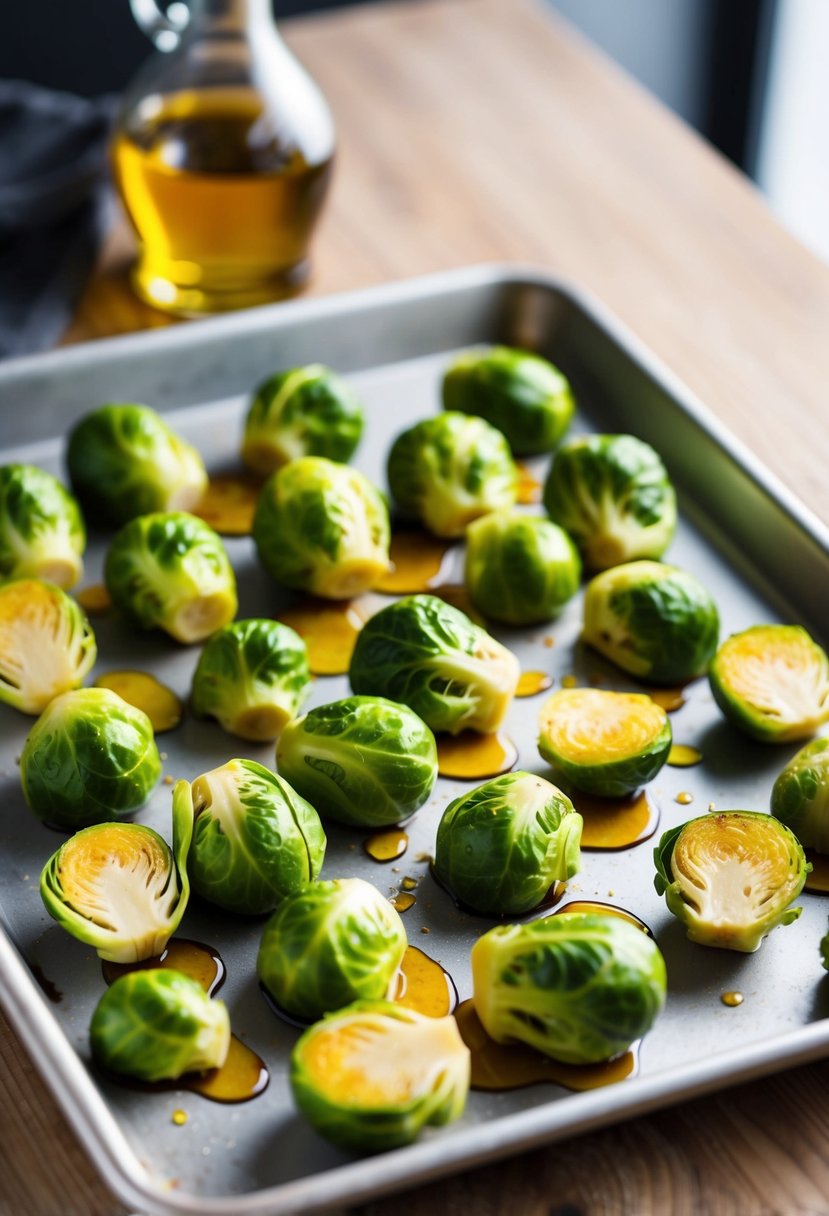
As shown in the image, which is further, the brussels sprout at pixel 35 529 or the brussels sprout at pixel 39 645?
the brussels sprout at pixel 35 529

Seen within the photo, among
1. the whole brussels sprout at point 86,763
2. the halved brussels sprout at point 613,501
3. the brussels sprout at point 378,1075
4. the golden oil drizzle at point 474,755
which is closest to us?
the brussels sprout at point 378,1075

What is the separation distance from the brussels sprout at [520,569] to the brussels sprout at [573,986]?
542 millimetres

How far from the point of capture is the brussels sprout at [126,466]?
190 cm

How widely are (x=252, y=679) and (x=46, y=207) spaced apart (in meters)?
→ 1.09

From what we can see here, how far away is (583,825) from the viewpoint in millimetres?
1551

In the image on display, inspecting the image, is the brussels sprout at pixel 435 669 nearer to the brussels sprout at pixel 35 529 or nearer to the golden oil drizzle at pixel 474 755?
the golden oil drizzle at pixel 474 755

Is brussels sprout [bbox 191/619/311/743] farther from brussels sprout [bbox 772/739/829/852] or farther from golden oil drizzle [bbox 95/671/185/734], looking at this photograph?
brussels sprout [bbox 772/739/829/852]

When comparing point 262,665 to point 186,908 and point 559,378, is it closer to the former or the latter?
point 186,908

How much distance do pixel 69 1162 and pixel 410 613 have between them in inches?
25.8

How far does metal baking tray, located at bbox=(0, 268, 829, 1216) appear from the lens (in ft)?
3.98

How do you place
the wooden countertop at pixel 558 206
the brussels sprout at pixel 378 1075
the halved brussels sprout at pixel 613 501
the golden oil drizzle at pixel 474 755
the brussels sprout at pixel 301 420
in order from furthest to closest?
the wooden countertop at pixel 558 206 < the brussels sprout at pixel 301 420 < the halved brussels sprout at pixel 613 501 < the golden oil drizzle at pixel 474 755 < the brussels sprout at pixel 378 1075

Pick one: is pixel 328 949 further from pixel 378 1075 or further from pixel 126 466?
pixel 126 466

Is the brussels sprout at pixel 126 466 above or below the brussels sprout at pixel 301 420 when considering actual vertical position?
below

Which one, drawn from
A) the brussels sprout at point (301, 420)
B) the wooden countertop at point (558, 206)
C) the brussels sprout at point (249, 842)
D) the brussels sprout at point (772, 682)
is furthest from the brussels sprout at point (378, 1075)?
the wooden countertop at point (558, 206)
